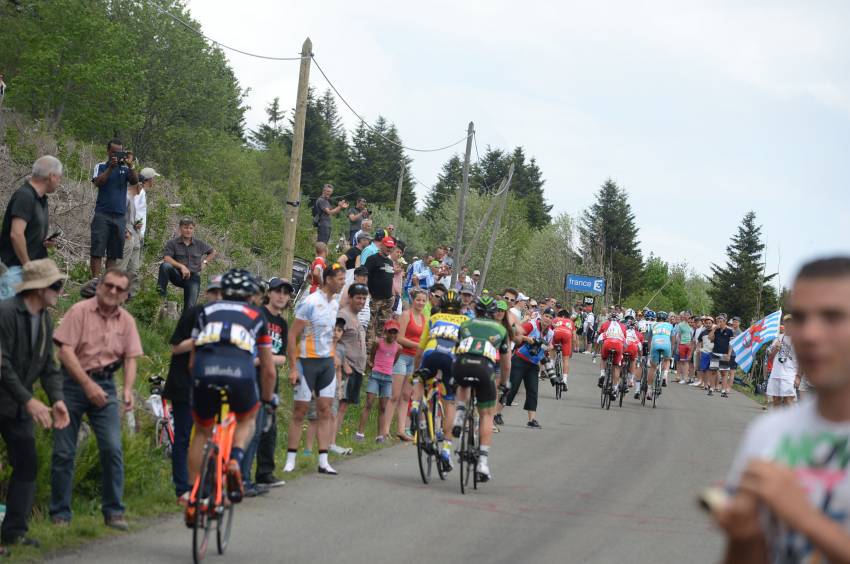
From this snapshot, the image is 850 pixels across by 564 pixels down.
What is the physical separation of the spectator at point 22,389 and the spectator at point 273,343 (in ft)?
10.4

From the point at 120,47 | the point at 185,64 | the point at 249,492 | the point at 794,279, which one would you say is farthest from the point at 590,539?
the point at 185,64

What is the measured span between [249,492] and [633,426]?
38.9 feet

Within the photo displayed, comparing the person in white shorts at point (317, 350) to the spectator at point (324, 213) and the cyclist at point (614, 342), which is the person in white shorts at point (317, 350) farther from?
the spectator at point (324, 213)

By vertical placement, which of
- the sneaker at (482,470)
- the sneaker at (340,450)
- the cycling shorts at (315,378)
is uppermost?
the cycling shorts at (315,378)

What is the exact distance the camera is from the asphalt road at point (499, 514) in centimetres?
962

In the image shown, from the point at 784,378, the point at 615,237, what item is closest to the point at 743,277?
the point at 615,237

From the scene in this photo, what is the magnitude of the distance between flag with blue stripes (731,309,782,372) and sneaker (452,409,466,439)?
55.9ft

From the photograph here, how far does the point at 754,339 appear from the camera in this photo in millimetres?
30625

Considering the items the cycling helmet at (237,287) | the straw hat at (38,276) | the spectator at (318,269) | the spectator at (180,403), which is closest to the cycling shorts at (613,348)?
the spectator at (318,269)

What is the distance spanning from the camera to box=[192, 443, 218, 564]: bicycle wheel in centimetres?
849

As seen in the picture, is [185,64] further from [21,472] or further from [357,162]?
[21,472]

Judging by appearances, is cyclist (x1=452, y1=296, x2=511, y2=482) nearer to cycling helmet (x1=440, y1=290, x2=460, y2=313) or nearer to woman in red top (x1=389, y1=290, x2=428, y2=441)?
cycling helmet (x1=440, y1=290, x2=460, y2=313)

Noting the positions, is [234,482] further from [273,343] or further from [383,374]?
[383,374]

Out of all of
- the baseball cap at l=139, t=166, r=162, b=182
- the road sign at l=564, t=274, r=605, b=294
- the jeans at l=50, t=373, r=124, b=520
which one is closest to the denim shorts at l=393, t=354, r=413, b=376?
the baseball cap at l=139, t=166, r=162, b=182
